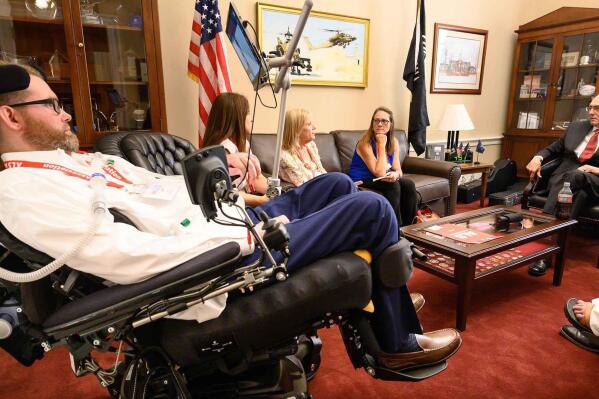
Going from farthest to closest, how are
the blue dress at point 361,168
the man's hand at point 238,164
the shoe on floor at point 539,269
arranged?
the blue dress at point 361,168, the shoe on floor at point 539,269, the man's hand at point 238,164

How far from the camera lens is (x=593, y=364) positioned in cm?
167

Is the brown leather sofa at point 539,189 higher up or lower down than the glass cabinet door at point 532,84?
lower down

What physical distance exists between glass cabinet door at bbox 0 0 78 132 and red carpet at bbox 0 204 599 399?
5.30 ft

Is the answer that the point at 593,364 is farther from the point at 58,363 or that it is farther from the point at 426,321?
the point at 58,363

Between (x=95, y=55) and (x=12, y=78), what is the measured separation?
6.04ft

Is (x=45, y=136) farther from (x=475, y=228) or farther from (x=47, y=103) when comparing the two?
(x=475, y=228)

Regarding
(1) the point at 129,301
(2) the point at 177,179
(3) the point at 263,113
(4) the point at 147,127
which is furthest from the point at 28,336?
(3) the point at 263,113

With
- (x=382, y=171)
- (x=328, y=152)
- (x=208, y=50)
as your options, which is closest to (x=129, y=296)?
(x=208, y=50)

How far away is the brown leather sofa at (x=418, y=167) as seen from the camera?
11.3 ft

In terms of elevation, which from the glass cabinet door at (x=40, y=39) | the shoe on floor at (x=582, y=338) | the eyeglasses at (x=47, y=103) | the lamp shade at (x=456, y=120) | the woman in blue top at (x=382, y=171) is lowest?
the shoe on floor at (x=582, y=338)

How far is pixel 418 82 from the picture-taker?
4.11m

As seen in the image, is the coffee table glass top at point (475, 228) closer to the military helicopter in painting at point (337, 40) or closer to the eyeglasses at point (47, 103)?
the eyeglasses at point (47, 103)

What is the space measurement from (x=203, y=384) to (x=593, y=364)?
5.50ft

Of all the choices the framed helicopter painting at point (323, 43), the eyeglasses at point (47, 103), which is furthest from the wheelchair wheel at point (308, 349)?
the framed helicopter painting at point (323, 43)
